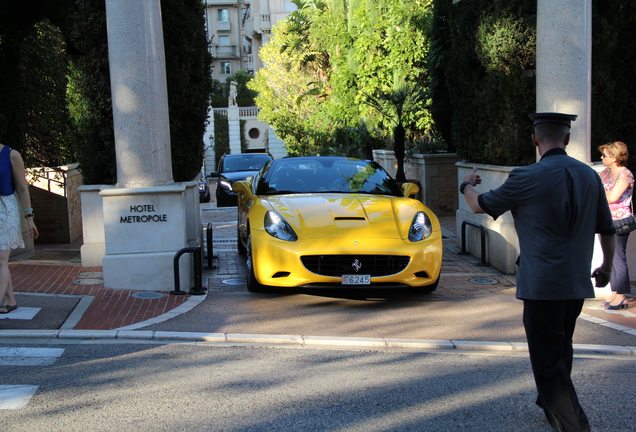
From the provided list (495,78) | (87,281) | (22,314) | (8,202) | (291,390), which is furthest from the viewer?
(495,78)

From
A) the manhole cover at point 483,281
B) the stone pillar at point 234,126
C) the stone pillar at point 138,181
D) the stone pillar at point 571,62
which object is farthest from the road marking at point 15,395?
the stone pillar at point 234,126

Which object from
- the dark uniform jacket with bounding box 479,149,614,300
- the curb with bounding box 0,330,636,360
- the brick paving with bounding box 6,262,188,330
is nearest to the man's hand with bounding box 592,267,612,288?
the dark uniform jacket with bounding box 479,149,614,300

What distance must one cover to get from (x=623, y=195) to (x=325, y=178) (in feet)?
12.0

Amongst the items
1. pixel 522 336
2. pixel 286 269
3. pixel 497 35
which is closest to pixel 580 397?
pixel 522 336

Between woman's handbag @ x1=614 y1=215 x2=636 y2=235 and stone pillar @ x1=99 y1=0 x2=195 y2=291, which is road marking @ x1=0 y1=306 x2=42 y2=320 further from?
woman's handbag @ x1=614 y1=215 x2=636 y2=235

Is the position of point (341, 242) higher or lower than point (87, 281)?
higher

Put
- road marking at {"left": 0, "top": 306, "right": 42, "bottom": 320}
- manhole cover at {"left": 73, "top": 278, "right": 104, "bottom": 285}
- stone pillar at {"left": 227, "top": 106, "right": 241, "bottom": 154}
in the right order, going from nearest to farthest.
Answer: road marking at {"left": 0, "top": 306, "right": 42, "bottom": 320}
manhole cover at {"left": 73, "top": 278, "right": 104, "bottom": 285}
stone pillar at {"left": 227, "top": 106, "right": 241, "bottom": 154}

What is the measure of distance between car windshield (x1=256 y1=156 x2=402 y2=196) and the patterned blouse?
8.62 ft

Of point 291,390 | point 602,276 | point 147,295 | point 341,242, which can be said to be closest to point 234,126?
point 147,295

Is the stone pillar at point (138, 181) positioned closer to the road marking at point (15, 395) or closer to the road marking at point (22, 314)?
the road marking at point (22, 314)

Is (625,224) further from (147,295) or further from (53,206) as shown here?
(53,206)

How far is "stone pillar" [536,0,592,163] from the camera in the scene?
30.2 ft

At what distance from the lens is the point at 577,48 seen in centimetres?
923

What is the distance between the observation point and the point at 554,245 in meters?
4.24
